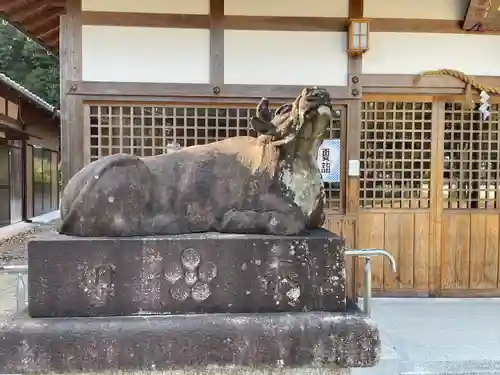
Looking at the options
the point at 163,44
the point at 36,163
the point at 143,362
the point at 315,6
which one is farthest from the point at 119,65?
the point at 36,163

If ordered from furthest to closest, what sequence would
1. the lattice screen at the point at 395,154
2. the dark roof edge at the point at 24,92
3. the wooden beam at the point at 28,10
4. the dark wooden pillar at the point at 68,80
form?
the dark roof edge at the point at 24,92
the lattice screen at the point at 395,154
the wooden beam at the point at 28,10
the dark wooden pillar at the point at 68,80

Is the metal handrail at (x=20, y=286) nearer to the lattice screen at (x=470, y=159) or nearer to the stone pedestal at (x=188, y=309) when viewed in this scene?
the stone pedestal at (x=188, y=309)

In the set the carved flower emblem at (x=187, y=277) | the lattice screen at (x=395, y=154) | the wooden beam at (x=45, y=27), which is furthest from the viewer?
the wooden beam at (x=45, y=27)

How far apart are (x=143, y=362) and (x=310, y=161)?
1.24 m

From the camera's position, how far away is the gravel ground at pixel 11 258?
6148 millimetres

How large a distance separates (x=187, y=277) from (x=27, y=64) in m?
21.9

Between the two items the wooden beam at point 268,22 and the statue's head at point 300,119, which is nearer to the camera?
the statue's head at point 300,119

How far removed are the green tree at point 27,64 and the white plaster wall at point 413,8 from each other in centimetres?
1706

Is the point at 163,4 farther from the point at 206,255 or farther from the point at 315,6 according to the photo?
the point at 206,255

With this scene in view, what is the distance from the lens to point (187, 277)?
2.23 m

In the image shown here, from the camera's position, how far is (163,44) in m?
5.64

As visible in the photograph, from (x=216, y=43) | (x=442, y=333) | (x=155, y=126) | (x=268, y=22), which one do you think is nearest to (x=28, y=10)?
(x=155, y=126)

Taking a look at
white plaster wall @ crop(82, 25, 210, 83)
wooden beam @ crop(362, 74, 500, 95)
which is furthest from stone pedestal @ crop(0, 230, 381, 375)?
wooden beam @ crop(362, 74, 500, 95)

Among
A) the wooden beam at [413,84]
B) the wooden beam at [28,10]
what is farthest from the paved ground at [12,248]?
the wooden beam at [413,84]
